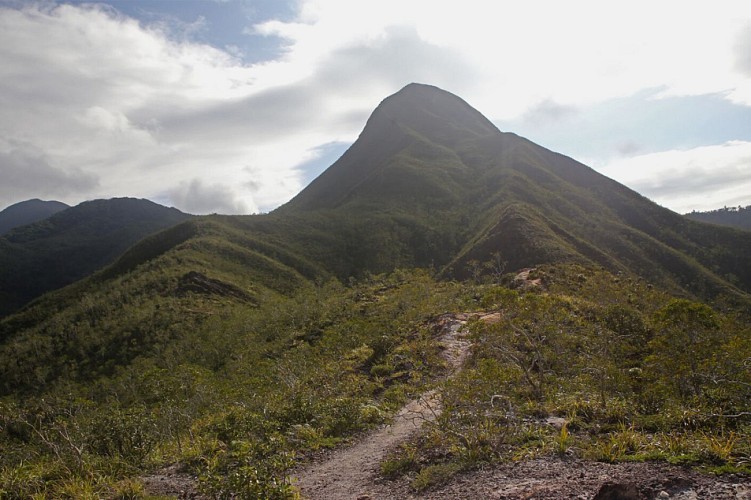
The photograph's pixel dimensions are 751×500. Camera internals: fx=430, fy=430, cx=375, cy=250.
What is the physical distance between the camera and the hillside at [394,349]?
841 cm

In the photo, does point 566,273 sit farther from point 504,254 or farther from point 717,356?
point 717,356

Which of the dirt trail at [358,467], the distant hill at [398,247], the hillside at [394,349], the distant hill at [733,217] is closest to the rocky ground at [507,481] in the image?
the dirt trail at [358,467]

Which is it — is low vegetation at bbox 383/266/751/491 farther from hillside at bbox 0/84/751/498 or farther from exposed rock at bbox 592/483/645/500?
exposed rock at bbox 592/483/645/500

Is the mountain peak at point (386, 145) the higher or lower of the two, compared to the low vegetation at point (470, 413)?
higher

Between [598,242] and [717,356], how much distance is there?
7801 centimetres

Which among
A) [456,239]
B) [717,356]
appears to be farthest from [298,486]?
[456,239]

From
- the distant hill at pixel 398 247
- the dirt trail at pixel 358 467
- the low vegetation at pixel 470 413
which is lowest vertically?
the dirt trail at pixel 358 467

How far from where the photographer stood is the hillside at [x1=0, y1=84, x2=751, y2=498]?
8406 millimetres

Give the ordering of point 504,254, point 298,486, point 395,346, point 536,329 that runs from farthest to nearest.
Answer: point 504,254, point 395,346, point 536,329, point 298,486

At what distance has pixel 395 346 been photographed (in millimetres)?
20750

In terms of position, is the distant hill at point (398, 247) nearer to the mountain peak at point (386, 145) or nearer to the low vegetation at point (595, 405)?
the mountain peak at point (386, 145)

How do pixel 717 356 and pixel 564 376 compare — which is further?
pixel 564 376

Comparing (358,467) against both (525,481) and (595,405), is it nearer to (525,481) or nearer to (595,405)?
(525,481)

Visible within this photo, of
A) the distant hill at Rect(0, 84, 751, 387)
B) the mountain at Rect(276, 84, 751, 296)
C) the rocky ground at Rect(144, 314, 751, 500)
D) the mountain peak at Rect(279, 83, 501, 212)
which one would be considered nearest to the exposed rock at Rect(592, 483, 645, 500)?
the rocky ground at Rect(144, 314, 751, 500)
